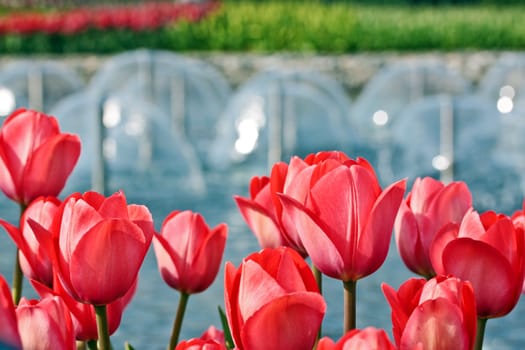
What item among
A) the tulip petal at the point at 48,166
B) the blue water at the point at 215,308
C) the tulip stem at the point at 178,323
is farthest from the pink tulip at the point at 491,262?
the blue water at the point at 215,308

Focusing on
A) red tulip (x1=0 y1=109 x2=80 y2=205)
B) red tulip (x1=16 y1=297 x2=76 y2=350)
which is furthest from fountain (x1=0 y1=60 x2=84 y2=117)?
red tulip (x1=16 y1=297 x2=76 y2=350)

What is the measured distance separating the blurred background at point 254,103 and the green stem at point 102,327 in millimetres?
3659

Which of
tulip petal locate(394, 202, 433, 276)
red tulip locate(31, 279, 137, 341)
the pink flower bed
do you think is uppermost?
tulip petal locate(394, 202, 433, 276)

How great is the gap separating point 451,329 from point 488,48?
14.7m

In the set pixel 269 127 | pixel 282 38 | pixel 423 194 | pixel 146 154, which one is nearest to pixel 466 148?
pixel 269 127

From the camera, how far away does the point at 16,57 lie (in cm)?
1454

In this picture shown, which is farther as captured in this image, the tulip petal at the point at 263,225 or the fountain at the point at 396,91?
the fountain at the point at 396,91

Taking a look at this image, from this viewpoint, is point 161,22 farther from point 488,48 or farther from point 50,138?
point 50,138

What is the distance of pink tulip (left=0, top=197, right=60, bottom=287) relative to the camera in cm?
126

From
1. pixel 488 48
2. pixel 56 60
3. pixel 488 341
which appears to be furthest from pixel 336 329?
pixel 488 48

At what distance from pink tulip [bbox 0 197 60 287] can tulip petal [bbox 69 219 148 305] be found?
0.17 metres

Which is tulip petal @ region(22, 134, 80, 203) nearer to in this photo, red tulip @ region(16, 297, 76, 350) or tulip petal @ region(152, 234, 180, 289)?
tulip petal @ region(152, 234, 180, 289)

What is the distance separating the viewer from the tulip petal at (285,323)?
3.07ft

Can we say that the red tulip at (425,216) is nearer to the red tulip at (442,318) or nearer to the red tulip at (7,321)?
the red tulip at (442,318)
